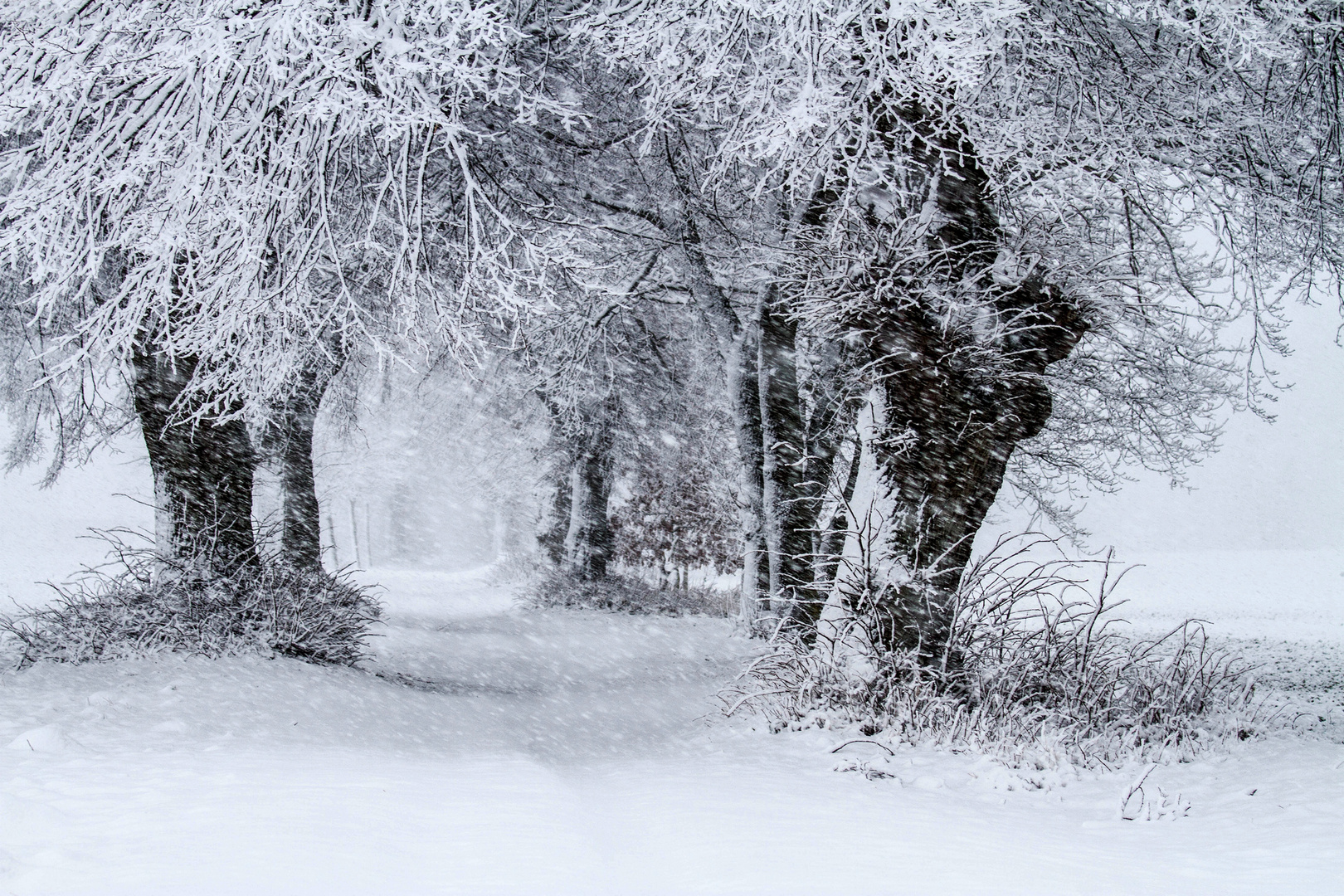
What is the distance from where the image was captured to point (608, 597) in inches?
690

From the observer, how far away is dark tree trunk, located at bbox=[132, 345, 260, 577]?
7855 millimetres

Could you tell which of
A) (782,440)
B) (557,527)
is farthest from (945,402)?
(557,527)

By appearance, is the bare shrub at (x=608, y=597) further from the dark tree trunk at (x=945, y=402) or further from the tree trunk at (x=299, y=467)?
the dark tree trunk at (x=945, y=402)

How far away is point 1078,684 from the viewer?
5680 millimetres

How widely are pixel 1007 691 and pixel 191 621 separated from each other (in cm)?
630

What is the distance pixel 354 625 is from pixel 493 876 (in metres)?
5.80

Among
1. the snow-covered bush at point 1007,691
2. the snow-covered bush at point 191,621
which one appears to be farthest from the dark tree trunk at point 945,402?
the snow-covered bush at point 191,621

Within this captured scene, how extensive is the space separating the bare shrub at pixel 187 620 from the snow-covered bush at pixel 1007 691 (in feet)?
12.4

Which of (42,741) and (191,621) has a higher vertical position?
(191,621)

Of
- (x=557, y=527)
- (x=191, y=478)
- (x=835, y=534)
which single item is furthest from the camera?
(x=557, y=527)

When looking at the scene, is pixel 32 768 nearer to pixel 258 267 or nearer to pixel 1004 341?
pixel 258 267

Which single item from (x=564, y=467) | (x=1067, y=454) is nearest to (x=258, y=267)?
(x=1067, y=454)

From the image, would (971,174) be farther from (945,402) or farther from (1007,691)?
(1007,691)

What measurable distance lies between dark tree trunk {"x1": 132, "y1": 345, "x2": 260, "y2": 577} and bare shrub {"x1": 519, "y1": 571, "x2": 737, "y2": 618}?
9.29 meters
